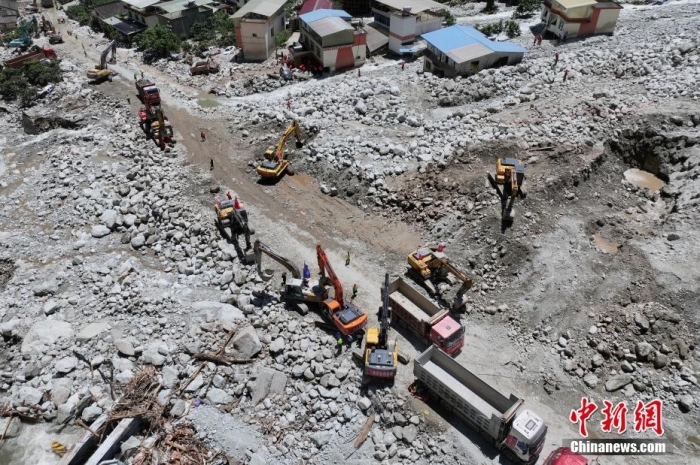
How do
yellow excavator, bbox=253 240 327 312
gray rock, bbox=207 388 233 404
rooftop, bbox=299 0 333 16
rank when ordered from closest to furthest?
1. gray rock, bbox=207 388 233 404
2. yellow excavator, bbox=253 240 327 312
3. rooftop, bbox=299 0 333 16

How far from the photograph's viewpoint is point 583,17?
45.0 meters

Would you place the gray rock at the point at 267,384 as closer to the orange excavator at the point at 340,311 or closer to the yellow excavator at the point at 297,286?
the orange excavator at the point at 340,311

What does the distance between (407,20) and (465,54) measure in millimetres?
9648

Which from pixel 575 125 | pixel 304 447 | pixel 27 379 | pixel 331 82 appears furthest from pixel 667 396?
pixel 331 82

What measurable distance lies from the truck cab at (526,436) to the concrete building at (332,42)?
36621 mm

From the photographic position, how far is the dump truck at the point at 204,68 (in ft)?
160

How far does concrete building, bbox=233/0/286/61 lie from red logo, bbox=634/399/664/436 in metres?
45.0

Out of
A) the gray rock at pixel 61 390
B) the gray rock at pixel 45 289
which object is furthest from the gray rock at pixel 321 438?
the gray rock at pixel 45 289

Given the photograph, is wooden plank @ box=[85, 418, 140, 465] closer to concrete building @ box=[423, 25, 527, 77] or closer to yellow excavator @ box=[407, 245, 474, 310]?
yellow excavator @ box=[407, 245, 474, 310]

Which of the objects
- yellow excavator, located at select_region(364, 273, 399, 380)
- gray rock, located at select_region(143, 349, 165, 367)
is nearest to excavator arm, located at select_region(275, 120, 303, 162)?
yellow excavator, located at select_region(364, 273, 399, 380)

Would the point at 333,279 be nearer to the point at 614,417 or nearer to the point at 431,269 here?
the point at 431,269

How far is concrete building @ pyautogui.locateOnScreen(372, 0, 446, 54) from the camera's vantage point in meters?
48.9

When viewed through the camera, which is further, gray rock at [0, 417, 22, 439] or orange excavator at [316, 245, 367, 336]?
orange excavator at [316, 245, 367, 336]

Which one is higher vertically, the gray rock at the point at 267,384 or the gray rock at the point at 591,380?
the gray rock at the point at 591,380
